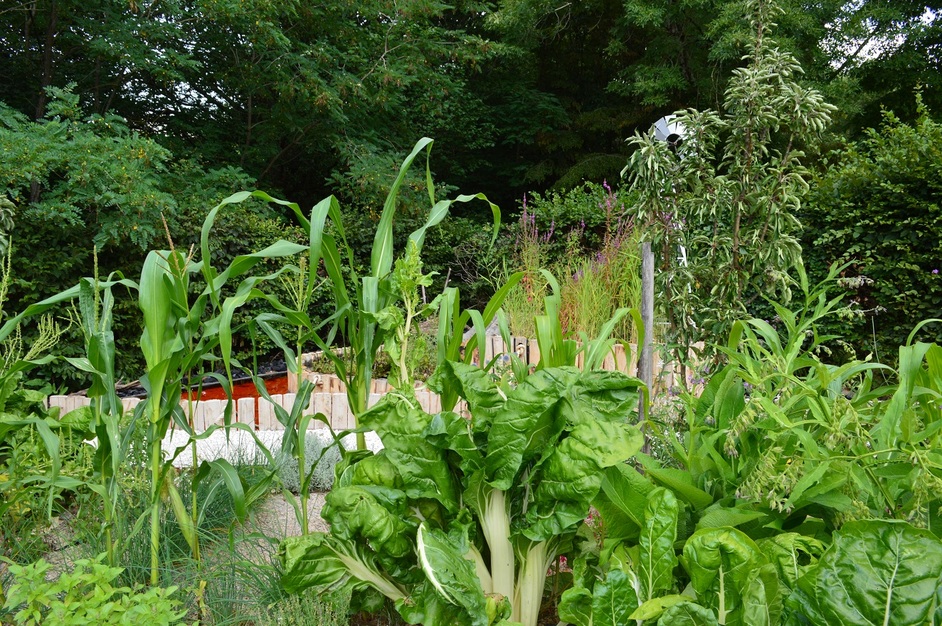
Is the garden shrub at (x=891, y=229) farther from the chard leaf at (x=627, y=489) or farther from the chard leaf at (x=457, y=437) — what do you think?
the chard leaf at (x=457, y=437)

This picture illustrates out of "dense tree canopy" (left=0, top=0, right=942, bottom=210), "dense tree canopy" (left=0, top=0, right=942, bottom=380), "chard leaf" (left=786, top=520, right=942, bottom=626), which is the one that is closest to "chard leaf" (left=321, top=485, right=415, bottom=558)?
"chard leaf" (left=786, top=520, right=942, bottom=626)

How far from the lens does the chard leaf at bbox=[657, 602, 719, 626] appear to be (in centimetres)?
127

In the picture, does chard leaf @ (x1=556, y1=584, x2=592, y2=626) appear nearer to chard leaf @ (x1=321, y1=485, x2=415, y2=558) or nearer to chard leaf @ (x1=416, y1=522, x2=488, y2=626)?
chard leaf @ (x1=416, y1=522, x2=488, y2=626)

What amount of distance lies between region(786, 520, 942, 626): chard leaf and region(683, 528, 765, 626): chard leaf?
4.8 inches

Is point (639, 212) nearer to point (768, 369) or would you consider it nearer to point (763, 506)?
point (768, 369)

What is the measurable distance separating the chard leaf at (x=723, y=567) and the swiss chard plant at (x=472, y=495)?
243 millimetres

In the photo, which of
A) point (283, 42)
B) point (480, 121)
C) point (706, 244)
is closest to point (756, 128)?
point (706, 244)

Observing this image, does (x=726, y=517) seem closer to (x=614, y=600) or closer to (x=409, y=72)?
(x=614, y=600)

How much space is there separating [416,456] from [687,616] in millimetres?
700

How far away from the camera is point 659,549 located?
4.69ft

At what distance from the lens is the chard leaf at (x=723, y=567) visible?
1.32 meters

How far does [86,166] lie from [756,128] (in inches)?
219

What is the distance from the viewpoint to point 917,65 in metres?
9.94

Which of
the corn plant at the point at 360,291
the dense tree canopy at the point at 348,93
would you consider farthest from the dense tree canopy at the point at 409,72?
the corn plant at the point at 360,291
